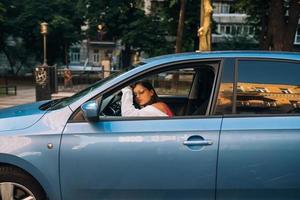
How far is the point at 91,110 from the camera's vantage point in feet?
11.1

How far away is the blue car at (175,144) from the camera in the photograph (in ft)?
11.0

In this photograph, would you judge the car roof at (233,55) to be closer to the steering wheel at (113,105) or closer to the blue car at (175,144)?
the blue car at (175,144)

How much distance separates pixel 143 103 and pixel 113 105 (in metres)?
0.29

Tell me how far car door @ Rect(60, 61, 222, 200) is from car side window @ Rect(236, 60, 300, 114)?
339 mm

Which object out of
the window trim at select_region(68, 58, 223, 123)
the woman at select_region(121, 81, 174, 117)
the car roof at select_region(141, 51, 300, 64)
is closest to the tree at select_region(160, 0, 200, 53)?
the woman at select_region(121, 81, 174, 117)

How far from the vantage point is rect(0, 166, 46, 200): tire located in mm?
3568

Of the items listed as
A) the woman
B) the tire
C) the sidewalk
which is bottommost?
the sidewalk

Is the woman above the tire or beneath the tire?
above

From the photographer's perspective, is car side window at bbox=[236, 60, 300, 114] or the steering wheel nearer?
car side window at bbox=[236, 60, 300, 114]

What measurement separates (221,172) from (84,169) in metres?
1.09

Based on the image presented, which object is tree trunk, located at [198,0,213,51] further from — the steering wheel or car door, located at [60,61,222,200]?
car door, located at [60,61,222,200]

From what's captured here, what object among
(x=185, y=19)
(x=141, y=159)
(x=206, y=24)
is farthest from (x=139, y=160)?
(x=185, y=19)

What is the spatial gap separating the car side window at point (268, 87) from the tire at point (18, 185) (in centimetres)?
181

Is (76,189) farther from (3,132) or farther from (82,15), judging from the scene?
(82,15)
